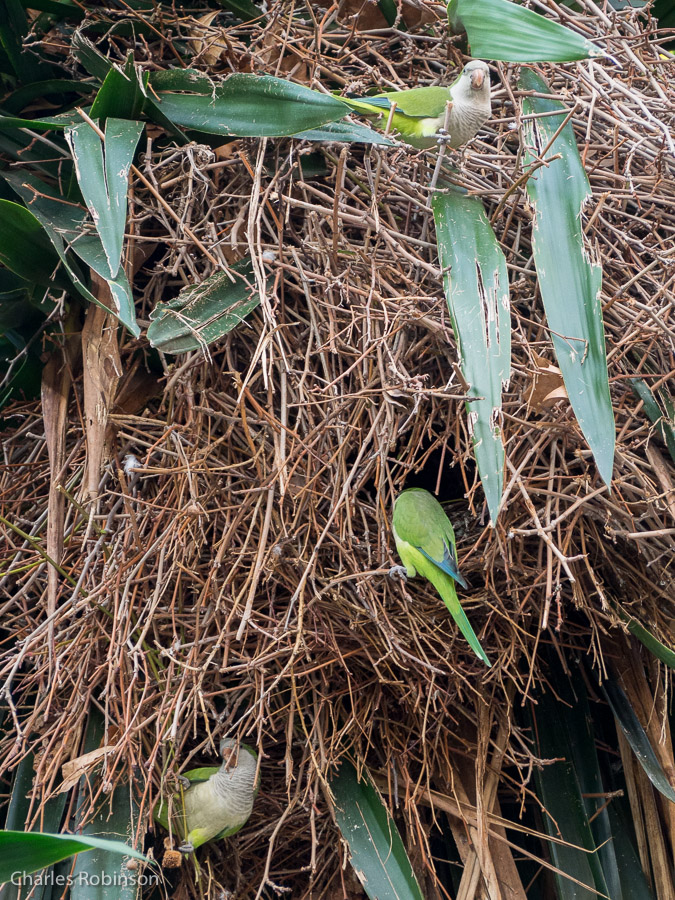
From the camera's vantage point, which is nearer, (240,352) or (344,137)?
(344,137)

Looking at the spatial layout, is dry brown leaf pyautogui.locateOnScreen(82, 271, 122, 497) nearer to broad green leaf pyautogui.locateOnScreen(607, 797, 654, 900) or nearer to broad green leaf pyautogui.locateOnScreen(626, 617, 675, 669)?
broad green leaf pyautogui.locateOnScreen(626, 617, 675, 669)

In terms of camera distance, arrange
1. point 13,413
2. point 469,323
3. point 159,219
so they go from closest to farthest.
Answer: point 469,323 → point 159,219 → point 13,413

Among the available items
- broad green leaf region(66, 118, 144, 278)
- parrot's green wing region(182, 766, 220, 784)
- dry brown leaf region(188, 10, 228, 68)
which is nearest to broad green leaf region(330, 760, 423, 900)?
parrot's green wing region(182, 766, 220, 784)

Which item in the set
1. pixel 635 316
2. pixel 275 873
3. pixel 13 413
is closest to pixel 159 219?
pixel 13 413

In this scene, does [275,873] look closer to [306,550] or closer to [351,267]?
[306,550]

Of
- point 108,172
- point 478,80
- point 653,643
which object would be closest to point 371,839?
point 653,643

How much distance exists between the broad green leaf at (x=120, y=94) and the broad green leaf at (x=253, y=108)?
0.13ft

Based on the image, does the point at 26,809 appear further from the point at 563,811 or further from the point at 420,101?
the point at 420,101

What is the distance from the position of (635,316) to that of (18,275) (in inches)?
34.9

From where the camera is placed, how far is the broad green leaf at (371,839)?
999 mm

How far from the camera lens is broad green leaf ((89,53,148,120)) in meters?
1.03

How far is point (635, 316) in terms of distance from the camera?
1060 millimetres

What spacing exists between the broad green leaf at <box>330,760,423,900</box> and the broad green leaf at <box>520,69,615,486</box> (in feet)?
1.95

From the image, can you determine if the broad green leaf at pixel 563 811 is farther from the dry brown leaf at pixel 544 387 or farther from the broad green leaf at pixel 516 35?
the broad green leaf at pixel 516 35
